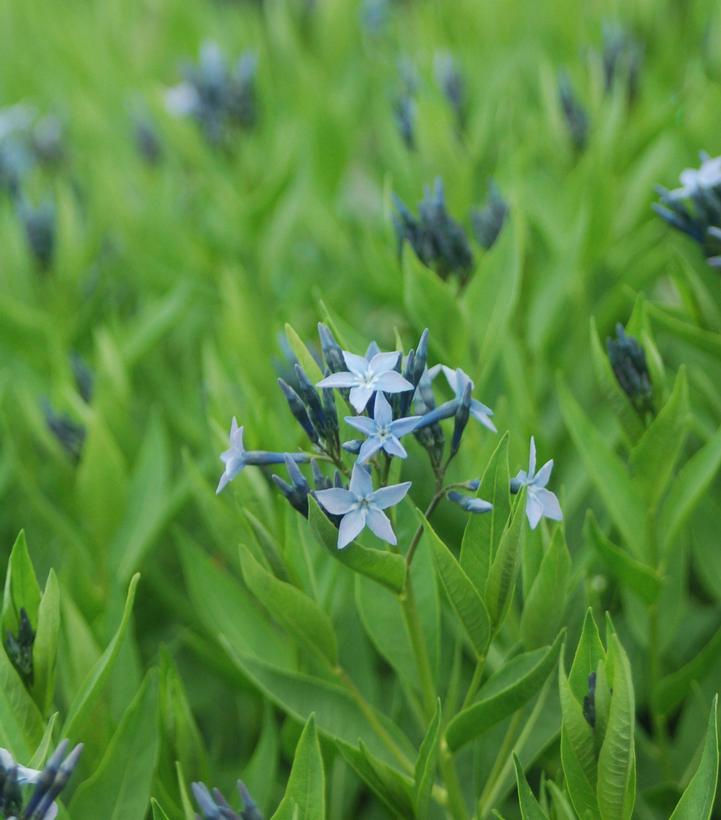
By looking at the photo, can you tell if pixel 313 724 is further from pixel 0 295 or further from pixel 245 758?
pixel 0 295

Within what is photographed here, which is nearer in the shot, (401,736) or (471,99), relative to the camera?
(401,736)

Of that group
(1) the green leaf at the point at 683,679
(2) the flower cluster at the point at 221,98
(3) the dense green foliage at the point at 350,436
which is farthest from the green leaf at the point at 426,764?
(2) the flower cluster at the point at 221,98

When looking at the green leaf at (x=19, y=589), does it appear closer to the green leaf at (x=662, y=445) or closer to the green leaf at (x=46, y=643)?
the green leaf at (x=46, y=643)

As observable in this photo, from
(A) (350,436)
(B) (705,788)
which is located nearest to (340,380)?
(A) (350,436)

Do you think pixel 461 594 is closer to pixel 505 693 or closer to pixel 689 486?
pixel 505 693

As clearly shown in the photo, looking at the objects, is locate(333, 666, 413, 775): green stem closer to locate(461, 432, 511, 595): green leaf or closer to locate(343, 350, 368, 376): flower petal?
locate(461, 432, 511, 595): green leaf

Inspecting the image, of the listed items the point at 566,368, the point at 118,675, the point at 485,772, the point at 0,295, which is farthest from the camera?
the point at 0,295

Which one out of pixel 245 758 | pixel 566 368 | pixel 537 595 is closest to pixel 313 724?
pixel 537 595
